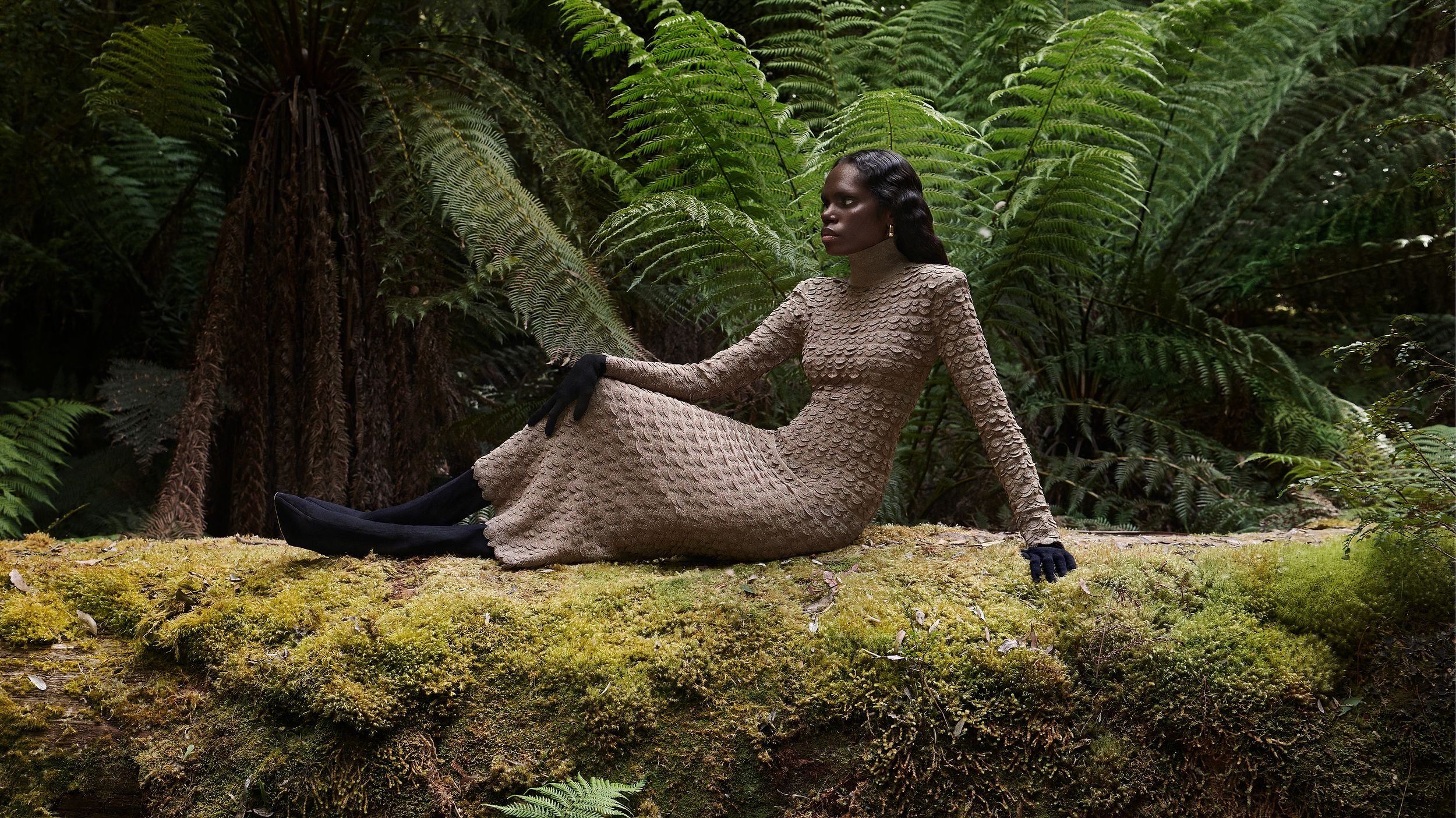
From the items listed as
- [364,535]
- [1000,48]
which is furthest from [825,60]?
[364,535]

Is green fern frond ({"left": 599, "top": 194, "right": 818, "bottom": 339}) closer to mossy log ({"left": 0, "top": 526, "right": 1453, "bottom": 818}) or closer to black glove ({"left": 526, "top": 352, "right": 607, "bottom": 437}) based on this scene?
black glove ({"left": 526, "top": 352, "right": 607, "bottom": 437})

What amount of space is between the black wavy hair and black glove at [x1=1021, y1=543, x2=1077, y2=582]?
2.89 ft

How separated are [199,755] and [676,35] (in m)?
2.58

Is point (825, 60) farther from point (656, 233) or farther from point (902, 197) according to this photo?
point (902, 197)

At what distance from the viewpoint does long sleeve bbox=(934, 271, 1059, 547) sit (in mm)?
2203

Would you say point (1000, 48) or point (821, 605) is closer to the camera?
point (821, 605)

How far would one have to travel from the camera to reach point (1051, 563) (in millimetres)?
2057

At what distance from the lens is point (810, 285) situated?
266 cm

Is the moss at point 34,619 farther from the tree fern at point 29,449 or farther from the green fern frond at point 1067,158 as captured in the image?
the green fern frond at point 1067,158

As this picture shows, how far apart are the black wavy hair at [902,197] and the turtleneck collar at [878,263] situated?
0.02m

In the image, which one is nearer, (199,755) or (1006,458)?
(199,755)

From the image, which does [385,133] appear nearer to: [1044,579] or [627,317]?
[627,317]

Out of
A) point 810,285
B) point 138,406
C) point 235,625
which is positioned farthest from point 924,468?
point 138,406

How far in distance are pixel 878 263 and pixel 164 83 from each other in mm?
2696
